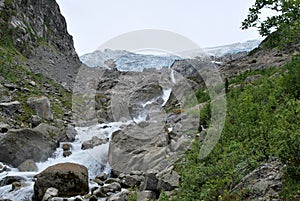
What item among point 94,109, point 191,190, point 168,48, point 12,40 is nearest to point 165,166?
point 191,190

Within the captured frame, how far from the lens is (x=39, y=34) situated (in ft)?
170

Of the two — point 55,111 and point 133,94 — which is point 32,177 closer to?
point 55,111

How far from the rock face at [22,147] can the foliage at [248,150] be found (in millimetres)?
9533

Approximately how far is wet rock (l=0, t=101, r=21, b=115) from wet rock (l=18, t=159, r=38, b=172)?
712 cm

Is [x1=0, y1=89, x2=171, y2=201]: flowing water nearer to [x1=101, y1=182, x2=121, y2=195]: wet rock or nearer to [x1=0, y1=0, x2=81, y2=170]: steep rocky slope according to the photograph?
[x1=0, y1=0, x2=81, y2=170]: steep rocky slope

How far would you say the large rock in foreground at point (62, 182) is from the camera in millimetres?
11727

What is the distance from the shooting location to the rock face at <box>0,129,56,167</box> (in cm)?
1515

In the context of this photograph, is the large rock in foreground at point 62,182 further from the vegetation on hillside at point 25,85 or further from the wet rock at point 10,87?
the wet rock at point 10,87

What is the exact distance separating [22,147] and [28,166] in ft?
3.65

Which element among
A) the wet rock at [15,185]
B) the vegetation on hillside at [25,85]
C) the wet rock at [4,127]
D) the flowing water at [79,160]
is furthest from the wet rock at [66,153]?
the wet rock at [15,185]

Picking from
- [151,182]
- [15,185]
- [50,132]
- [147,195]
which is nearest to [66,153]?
[50,132]

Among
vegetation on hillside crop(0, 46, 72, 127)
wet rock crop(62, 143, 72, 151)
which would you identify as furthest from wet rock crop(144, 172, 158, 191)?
vegetation on hillside crop(0, 46, 72, 127)

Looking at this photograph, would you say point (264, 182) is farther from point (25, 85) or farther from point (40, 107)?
point (25, 85)

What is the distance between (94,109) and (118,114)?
335cm
